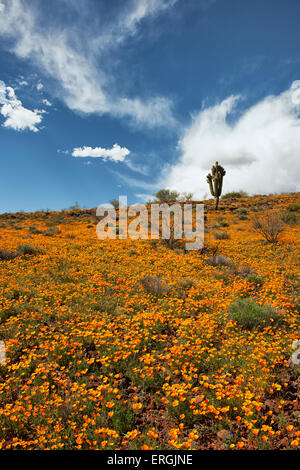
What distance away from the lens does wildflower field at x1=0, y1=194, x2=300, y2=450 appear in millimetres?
3395

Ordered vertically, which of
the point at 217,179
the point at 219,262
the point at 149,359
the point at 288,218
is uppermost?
the point at 217,179

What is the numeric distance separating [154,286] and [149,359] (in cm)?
369

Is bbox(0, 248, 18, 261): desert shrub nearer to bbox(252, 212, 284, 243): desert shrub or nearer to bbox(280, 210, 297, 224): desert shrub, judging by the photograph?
bbox(252, 212, 284, 243): desert shrub

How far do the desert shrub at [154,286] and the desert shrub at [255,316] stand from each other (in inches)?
98.1

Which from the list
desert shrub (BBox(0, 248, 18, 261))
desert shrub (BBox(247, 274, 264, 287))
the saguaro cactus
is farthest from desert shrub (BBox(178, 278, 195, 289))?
the saguaro cactus

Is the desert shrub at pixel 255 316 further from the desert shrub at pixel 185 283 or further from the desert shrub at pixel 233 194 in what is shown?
the desert shrub at pixel 233 194

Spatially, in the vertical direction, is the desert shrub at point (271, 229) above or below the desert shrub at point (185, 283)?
above

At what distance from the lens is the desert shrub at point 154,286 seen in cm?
797

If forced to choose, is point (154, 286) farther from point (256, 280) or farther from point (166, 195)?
point (166, 195)

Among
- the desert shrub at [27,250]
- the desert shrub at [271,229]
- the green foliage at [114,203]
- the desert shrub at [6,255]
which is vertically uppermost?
the green foliage at [114,203]

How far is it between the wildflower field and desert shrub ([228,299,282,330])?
27 millimetres

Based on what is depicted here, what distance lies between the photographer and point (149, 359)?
4.50 metres

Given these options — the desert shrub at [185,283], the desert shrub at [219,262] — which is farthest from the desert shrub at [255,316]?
the desert shrub at [219,262]

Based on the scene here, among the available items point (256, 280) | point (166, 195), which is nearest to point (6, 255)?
point (256, 280)
